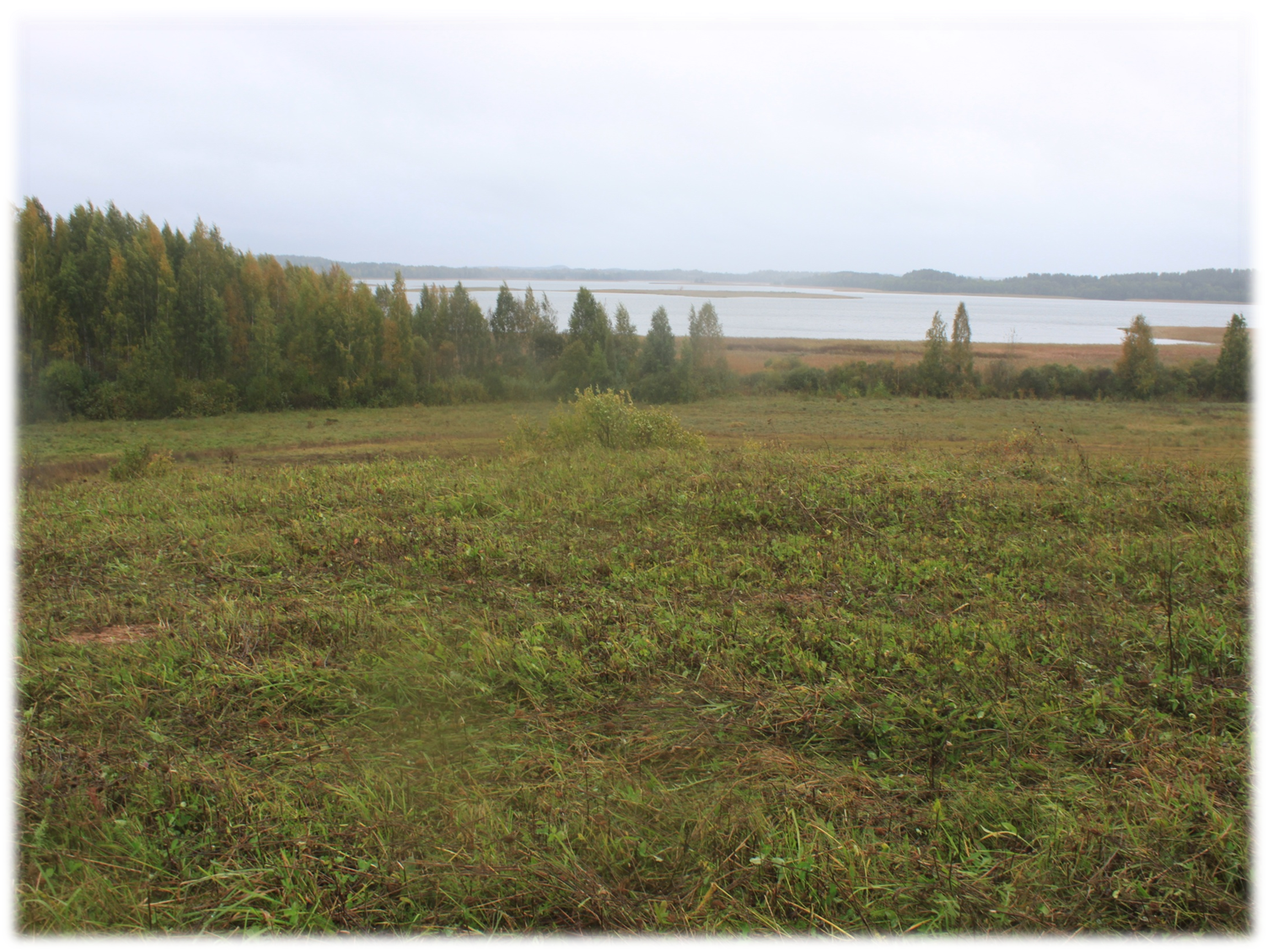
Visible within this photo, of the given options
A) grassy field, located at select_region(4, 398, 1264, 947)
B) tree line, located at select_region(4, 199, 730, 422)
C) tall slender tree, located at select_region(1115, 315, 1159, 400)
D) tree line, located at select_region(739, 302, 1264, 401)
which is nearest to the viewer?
grassy field, located at select_region(4, 398, 1264, 947)

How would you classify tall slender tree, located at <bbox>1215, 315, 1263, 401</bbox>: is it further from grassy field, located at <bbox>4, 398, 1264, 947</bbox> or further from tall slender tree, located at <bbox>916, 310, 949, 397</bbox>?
grassy field, located at <bbox>4, 398, 1264, 947</bbox>

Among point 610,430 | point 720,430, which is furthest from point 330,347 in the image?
point 610,430

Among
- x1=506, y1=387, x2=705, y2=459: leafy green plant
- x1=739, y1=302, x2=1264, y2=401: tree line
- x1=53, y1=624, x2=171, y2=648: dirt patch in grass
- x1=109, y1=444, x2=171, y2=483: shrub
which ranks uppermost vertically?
x1=739, y1=302, x2=1264, y2=401: tree line

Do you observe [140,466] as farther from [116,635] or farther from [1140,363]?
[1140,363]

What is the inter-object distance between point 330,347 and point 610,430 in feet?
71.4

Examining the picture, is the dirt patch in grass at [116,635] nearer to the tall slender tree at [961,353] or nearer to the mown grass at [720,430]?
the mown grass at [720,430]

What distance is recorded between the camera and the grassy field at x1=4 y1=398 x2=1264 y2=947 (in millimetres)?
2395

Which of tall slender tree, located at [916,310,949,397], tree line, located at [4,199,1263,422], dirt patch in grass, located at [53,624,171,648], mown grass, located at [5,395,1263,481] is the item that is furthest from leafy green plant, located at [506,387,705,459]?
tall slender tree, located at [916,310,949,397]

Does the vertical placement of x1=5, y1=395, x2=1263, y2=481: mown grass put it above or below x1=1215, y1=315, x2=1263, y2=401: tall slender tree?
below

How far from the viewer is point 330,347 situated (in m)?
31.0

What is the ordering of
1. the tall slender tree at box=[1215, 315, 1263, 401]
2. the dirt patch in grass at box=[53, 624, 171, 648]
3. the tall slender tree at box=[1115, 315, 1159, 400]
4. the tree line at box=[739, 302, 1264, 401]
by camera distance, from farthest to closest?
the tall slender tree at box=[1115, 315, 1159, 400]
the tree line at box=[739, 302, 1264, 401]
the tall slender tree at box=[1215, 315, 1263, 401]
the dirt patch in grass at box=[53, 624, 171, 648]

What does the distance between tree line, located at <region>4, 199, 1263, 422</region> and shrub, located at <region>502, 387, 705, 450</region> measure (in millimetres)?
15604

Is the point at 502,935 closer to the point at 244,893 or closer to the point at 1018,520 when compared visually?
the point at 244,893

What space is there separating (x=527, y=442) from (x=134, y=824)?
1119cm
